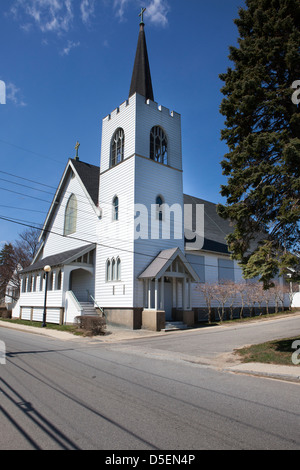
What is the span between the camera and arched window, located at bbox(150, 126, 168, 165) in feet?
78.2

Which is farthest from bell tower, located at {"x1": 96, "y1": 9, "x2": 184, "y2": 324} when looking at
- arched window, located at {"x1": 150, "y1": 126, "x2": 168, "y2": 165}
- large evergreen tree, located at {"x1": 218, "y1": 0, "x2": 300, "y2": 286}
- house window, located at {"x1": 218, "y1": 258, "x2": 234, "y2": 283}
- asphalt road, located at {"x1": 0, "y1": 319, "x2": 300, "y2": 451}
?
asphalt road, located at {"x1": 0, "y1": 319, "x2": 300, "y2": 451}

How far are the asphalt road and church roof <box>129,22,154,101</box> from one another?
839 inches

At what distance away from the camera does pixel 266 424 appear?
4.64 metres

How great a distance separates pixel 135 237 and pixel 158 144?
7945 millimetres

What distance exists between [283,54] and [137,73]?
16805 mm

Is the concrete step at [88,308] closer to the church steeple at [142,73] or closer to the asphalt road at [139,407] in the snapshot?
the asphalt road at [139,407]

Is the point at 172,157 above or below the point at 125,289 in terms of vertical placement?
above

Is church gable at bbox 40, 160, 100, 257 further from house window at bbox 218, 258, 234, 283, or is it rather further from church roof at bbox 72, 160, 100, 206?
house window at bbox 218, 258, 234, 283

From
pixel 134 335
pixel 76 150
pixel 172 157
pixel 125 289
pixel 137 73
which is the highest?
pixel 137 73

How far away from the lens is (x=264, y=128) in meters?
11.9

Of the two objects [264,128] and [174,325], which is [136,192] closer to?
[174,325]

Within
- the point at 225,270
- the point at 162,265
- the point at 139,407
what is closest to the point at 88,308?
the point at 162,265

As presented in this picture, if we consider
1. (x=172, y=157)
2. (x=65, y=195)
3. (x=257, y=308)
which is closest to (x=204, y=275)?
(x=257, y=308)
